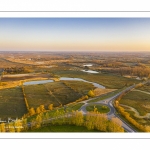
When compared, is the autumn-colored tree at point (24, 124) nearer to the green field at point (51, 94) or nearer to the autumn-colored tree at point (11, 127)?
the autumn-colored tree at point (11, 127)

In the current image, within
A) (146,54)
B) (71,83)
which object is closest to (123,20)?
(146,54)

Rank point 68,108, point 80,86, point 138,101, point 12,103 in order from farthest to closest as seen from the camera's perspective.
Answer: point 80,86 → point 138,101 → point 12,103 → point 68,108

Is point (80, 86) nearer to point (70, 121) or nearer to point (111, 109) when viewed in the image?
point (111, 109)

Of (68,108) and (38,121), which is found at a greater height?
(68,108)

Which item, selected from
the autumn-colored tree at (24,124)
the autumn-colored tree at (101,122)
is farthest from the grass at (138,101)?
the autumn-colored tree at (24,124)

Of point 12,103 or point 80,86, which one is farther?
point 80,86

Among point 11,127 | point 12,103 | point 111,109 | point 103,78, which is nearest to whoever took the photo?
point 11,127

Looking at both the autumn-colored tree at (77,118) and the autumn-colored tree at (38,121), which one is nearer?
the autumn-colored tree at (38,121)

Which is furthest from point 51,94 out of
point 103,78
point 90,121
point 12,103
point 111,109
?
point 103,78
